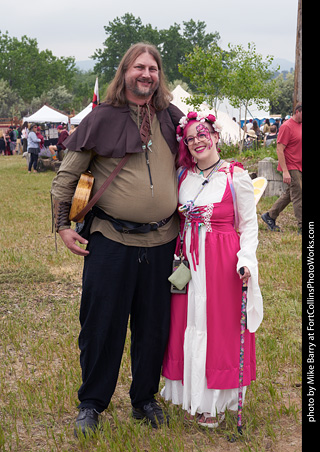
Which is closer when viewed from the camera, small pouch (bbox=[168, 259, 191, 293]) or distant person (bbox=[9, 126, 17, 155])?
small pouch (bbox=[168, 259, 191, 293])

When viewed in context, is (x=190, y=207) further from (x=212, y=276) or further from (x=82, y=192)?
(x=82, y=192)

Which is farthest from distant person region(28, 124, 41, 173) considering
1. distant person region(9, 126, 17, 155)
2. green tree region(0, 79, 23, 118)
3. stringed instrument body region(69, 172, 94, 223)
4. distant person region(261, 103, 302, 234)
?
green tree region(0, 79, 23, 118)

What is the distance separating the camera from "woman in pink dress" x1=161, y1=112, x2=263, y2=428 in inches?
133

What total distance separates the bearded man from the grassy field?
24cm

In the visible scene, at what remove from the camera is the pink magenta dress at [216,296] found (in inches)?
133

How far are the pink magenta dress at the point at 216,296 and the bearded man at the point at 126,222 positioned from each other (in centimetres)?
17

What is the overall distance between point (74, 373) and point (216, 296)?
1542mm

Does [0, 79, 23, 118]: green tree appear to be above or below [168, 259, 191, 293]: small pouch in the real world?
above

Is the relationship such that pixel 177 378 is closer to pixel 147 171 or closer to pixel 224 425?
pixel 224 425

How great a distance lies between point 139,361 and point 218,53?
65.4 ft

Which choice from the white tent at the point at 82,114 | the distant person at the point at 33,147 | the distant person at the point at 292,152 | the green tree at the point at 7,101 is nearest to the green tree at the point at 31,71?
the green tree at the point at 7,101

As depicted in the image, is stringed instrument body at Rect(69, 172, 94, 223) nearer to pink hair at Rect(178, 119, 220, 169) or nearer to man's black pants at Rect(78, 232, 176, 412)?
man's black pants at Rect(78, 232, 176, 412)
